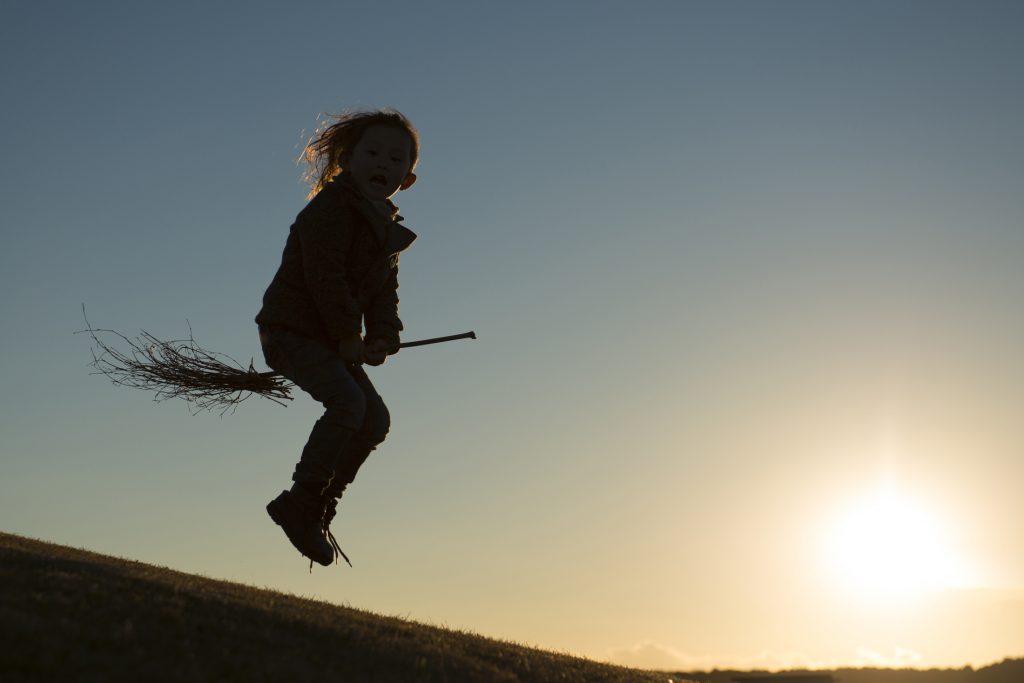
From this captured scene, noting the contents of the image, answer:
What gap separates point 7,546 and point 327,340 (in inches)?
99.3

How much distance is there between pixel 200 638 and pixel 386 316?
128 inches

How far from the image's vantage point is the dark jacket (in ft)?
22.5

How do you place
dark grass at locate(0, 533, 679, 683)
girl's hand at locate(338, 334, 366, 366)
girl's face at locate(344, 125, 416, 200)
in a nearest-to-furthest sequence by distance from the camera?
dark grass at locate(0, 533, 679, 683) → girl's hand at locate(338, 334, 366, 366) → girl's face at locate(344, 125, 416, 200)

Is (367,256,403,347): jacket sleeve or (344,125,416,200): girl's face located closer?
(367,256,403,347): jacket sleeve

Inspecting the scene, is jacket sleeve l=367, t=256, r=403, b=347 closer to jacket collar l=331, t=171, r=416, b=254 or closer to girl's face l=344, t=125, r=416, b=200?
jacket collar l=331, t=171, r=416, b=254

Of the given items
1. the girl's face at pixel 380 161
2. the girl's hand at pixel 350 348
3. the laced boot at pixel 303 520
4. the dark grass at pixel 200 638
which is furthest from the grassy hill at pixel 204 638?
the girl's face at pixel 380 161

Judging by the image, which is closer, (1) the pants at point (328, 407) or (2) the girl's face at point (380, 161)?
(1) the pants at point (328, 407)

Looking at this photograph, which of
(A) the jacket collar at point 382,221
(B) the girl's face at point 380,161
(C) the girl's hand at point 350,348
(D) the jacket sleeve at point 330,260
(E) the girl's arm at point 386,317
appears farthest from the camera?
(B) the girl's face at point 380,161

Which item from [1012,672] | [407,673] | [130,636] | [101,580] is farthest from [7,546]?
[1012,672]

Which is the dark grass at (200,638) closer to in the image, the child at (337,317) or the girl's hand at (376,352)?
the child at (337,317)

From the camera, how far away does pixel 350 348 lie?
22.7ft

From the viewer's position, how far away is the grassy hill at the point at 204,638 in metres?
4.09

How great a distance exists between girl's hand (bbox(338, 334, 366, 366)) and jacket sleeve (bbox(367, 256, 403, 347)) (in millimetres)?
469

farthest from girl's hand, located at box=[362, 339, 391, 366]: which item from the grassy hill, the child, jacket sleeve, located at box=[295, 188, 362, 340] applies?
the grassy hill
